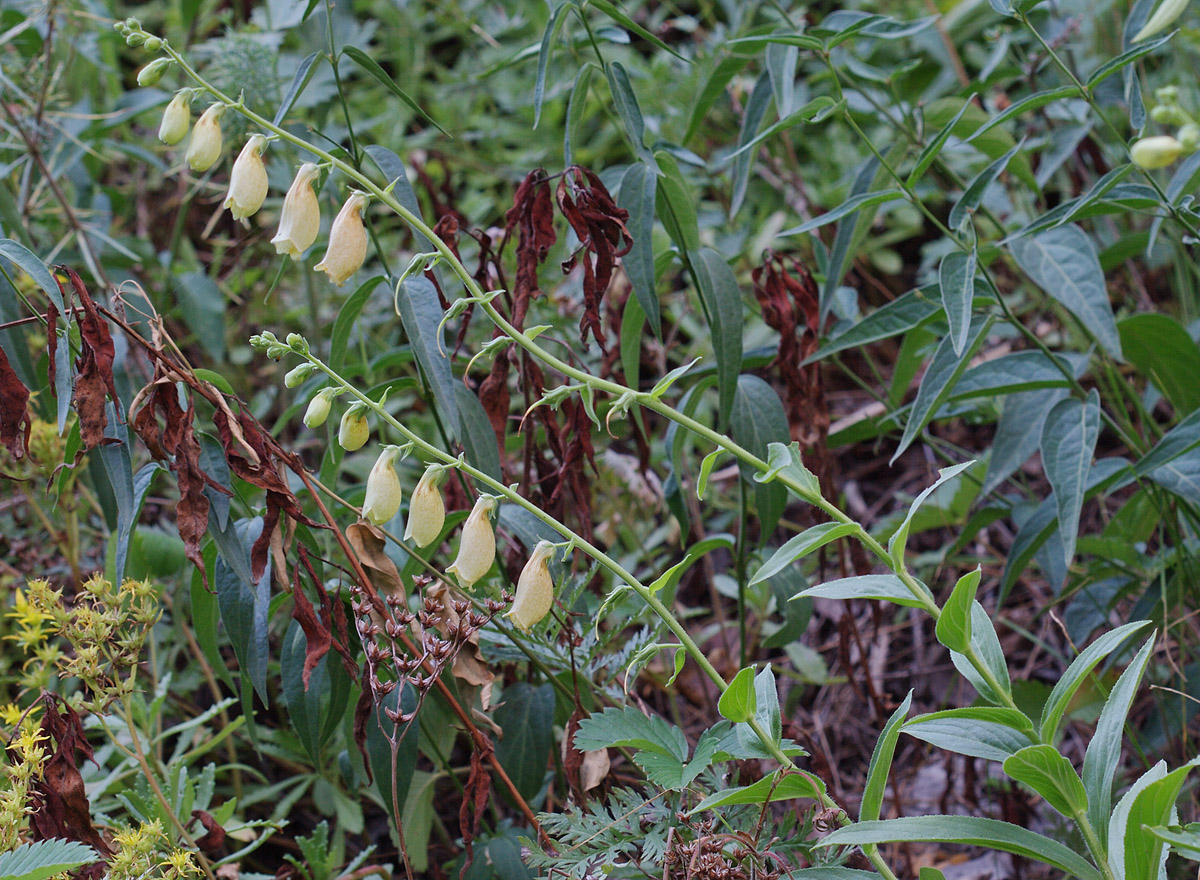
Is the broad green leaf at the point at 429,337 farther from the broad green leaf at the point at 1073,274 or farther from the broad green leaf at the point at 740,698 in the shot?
the broad green leaf at the point at 1073,274

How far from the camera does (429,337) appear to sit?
3.50ft

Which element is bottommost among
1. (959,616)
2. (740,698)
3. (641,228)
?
(740,698)

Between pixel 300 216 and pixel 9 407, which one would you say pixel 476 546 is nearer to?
pixel 300 216

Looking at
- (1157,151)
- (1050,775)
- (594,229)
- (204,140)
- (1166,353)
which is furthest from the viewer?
(1166,353)

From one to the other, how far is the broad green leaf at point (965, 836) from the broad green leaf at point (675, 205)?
0.77 metres

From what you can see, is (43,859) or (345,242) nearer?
(43,859)

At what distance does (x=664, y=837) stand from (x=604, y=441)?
4.16 feet

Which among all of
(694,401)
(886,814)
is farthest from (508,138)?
(886,814)

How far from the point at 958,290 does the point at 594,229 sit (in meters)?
0.47

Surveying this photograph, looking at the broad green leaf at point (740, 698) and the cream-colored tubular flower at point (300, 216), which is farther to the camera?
the cream-colored tubular flower at point (300, 216)

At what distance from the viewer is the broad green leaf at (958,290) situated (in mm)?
1116

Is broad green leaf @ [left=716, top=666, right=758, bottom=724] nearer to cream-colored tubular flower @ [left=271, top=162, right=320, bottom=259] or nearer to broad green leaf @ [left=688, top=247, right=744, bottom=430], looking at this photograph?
broad green leaf @ [left=688, top=247, right=744, bottom=430]

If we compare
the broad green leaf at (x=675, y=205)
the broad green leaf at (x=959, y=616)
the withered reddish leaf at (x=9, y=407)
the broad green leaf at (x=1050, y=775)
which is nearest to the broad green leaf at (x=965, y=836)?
the broad green leaf at (x=1050, y=775)

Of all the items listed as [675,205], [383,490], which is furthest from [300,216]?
[675,205]
